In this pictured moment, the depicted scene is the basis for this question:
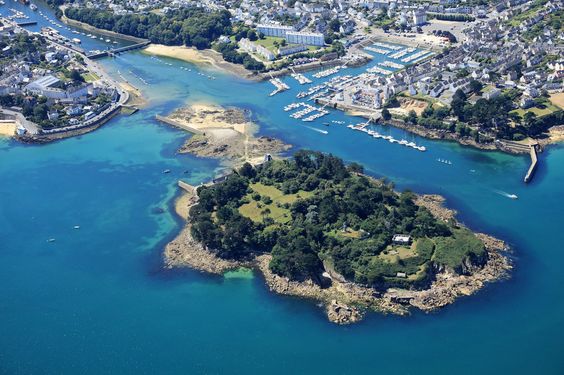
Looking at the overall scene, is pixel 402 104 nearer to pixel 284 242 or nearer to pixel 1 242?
pixel 284 242

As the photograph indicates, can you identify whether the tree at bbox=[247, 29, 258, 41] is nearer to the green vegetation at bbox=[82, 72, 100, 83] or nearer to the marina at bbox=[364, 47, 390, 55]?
the marina at bbox=[364, 47, 390, 55]

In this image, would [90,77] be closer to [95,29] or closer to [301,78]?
[301,78]

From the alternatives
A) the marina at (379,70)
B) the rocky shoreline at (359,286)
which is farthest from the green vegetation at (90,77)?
the rocky shoreline at (359,286)

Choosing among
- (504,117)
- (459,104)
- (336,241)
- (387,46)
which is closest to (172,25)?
(387,46)

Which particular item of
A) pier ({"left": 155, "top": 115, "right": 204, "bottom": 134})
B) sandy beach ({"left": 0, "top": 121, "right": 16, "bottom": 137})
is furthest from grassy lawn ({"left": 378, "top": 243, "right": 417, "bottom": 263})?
sandy beach ({"left": 0, "top": 121, "right": 16, "bottom": 137})

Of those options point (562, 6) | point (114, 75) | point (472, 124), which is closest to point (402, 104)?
point (472, 124)

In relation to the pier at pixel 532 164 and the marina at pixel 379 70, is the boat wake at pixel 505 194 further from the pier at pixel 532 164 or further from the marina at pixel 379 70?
the marina at pixel 379 70
